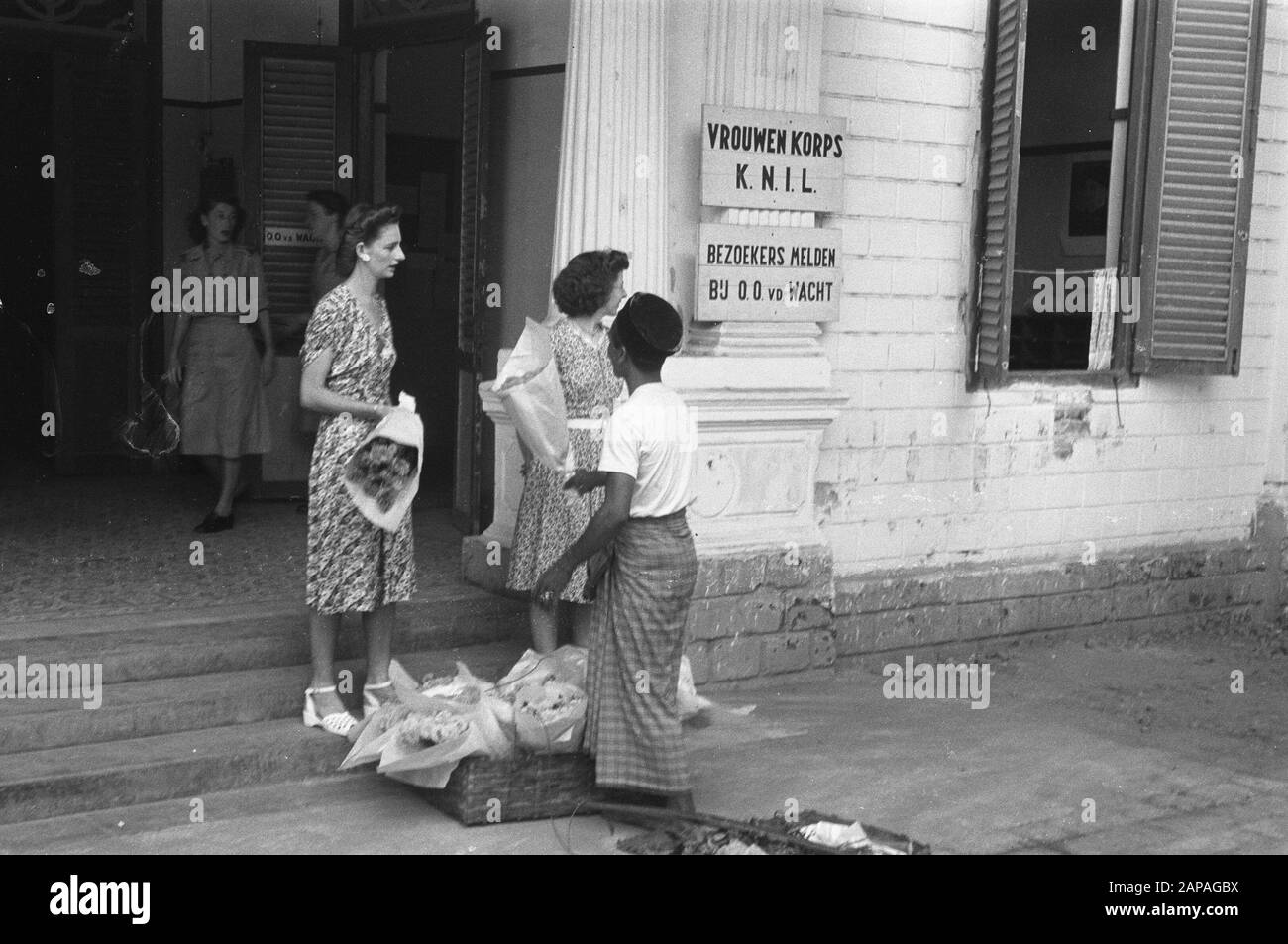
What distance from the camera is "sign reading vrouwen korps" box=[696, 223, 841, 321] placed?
707 cm

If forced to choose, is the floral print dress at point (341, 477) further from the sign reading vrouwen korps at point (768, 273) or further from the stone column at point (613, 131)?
the sign reading vrouwen korps at point (768, 273)

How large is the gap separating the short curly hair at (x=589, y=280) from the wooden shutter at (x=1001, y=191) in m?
2.62

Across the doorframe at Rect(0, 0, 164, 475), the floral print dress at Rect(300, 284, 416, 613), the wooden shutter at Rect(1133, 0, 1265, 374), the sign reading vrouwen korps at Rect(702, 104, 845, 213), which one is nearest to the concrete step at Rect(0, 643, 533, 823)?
the floral print dress at Rect(300, 284, 416, 613)

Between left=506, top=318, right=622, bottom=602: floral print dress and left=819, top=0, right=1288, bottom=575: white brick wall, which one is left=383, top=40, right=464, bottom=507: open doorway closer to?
left=819, top=0, right=1288, bottom=575: white brick wall

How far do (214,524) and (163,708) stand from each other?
253cm

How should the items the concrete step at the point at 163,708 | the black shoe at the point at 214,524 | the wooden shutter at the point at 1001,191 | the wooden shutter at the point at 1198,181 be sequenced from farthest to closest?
the wooden shutter at the point at 1198,181 < the black shoe at the point at 214,524 < the wooden shutter at the point at 1001,191 < the concrete step at the point at 163,708

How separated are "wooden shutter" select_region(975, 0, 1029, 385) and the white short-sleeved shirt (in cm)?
326

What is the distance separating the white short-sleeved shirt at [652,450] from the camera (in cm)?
506

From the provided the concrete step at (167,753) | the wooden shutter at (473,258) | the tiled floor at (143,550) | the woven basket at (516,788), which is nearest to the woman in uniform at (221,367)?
the tiled floor at (143,550)

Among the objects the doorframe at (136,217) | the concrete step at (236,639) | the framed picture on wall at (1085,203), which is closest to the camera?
the concrete step at (236,639)

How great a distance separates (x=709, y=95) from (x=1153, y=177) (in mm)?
2918

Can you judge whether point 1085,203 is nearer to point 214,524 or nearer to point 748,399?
point 748,399

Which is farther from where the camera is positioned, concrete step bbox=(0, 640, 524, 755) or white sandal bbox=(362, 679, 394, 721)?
white sandal bbox=(362, 679, 394, 721)

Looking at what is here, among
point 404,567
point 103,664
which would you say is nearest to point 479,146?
point 404,567
